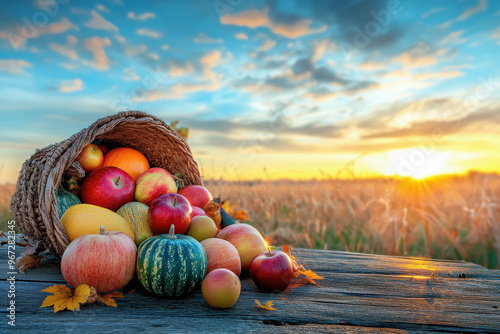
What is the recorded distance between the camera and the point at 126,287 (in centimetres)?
220

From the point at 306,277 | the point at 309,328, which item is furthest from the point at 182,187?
the point at 309,328

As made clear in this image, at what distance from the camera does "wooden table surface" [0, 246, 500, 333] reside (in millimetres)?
1706

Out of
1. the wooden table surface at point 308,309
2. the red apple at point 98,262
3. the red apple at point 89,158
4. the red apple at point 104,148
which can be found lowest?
the wooden table surface at point 308,309

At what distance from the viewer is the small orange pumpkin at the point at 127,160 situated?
2.96 metres

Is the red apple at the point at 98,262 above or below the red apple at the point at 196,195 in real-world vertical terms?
below

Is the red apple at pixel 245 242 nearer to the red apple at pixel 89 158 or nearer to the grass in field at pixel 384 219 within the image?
the red apple at pixel 89 158

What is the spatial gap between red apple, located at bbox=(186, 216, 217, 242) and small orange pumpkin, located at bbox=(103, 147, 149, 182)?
0.73m

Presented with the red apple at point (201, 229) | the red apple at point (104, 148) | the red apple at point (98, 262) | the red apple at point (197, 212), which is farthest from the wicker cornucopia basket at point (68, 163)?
the red apple at point (201, 229)

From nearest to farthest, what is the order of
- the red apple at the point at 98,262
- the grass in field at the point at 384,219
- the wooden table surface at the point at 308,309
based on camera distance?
1. the wooden table surface at the point at 308,309
2. the red apple at the point at 98,262
3. the grass in field at the point at 384,219

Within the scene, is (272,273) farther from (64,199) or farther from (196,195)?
(64,199)

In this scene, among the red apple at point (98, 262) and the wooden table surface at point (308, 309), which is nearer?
the wooden table surface at point (308, 309)

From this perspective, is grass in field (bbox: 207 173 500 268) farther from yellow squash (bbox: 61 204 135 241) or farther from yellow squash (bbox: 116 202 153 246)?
yellow squash (bbox: 61 204 135 241)

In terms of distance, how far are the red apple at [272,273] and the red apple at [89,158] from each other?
1429 millimetres

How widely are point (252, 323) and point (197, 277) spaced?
43 centimetres
